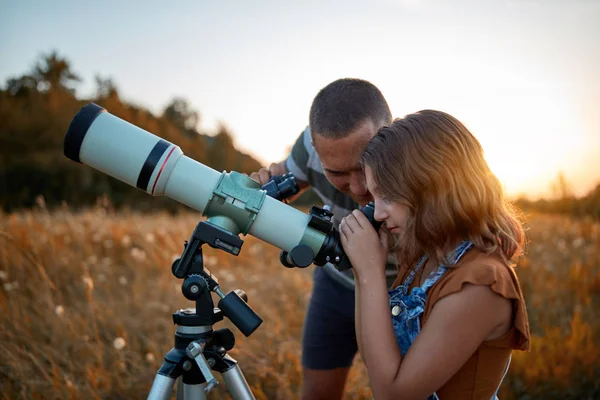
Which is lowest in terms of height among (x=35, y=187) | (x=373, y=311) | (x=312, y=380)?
(x=35, y=187)

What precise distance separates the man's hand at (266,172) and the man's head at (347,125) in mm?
306

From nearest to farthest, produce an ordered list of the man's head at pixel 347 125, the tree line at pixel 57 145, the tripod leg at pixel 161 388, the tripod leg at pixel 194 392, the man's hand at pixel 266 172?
the tripod leg at pixel 161 388 < the tripod leg at pixel 194 392 < the man's head at pixel 347 125 < the man's hand at pixel 266 172 < the tree line at pixel 57 145

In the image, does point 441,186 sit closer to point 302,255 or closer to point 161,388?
point 302,255

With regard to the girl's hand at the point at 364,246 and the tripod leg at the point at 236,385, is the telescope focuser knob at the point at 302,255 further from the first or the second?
the tripod leg at the point at 236,385

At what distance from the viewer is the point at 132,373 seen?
3.41 meters

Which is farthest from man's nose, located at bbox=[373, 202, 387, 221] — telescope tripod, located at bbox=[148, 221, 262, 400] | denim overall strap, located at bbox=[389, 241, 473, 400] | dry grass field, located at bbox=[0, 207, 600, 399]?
dry grass field, located at bbox=[0, 207, 600, 399]

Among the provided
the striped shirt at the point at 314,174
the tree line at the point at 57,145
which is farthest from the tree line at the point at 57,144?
the striped shirt at the point at 314,174

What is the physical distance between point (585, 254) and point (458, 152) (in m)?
5.23

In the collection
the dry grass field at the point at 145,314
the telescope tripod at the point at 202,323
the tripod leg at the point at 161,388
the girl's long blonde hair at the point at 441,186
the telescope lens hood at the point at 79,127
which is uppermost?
the girl's long blonde hair at the point at 441,186

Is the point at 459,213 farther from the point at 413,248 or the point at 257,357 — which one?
Result: the point at 257,357

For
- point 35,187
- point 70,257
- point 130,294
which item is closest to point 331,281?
point 130,294

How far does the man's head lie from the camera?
7.89 feet

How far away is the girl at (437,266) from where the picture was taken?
5.47 ft

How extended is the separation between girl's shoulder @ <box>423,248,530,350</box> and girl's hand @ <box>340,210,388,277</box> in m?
0.21
